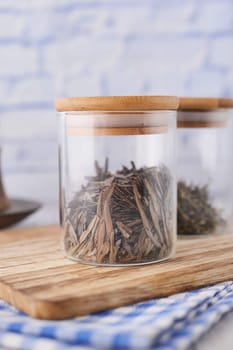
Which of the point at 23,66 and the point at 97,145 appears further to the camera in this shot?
the point at 23,66

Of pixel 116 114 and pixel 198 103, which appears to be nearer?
pixel 116 114

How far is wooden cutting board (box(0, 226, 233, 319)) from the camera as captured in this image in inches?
31.0

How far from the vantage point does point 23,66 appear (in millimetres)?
1704

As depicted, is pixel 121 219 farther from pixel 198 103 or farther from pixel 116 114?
pixel 198 103

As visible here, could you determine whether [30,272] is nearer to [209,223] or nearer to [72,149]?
[72,149]

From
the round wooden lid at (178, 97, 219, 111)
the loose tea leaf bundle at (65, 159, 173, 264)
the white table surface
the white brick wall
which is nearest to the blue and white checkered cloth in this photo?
the white table surface

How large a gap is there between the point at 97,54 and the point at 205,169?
60cm

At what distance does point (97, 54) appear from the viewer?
1686 millimetres

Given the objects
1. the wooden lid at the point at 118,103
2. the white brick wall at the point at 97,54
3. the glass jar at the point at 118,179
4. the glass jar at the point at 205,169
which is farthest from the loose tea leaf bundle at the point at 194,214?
the white brick wall at the point at 97,54

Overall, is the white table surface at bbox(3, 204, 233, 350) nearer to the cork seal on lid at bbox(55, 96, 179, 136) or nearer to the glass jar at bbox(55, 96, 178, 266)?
the glass jar at bbox(55, 96, 178, 266)

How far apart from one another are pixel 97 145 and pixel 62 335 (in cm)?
40

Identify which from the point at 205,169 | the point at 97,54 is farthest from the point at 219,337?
the point at 97,54

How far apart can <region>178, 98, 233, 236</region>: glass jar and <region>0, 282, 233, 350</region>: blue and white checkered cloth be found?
0.37 meters

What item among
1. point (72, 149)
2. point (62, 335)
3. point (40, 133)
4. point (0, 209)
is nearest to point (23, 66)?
point (40, 133)
